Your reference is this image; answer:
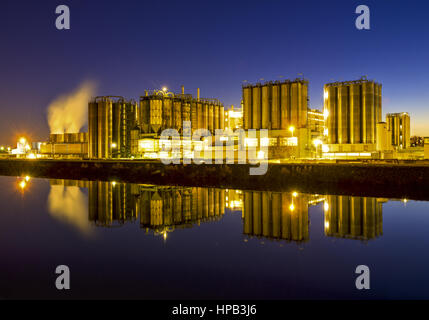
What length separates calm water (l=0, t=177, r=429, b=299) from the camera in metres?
9.42

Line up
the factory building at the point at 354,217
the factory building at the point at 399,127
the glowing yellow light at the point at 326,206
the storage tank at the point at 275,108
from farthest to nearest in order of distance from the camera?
the factory building at the point at 399,127 < the storage tank at the point at 275,108 < the glowing yellow light at the point at 326,206 < the factory building at the point at 354,217

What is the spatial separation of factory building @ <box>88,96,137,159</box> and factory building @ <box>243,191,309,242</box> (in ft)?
136

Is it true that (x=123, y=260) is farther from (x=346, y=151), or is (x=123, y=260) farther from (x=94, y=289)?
(x=346, y=151)

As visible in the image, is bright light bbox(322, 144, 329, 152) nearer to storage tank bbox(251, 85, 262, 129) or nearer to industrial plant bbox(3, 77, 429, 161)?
industrial plant bbox(3, 77, 429, 161)

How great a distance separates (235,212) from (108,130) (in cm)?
4579

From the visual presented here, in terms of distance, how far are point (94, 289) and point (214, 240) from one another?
7252 millimetres

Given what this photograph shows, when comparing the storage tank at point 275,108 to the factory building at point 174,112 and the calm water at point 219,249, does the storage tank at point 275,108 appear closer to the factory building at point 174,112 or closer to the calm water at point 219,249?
the factory building at point 174,112

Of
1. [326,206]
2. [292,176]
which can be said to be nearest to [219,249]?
[326,206]

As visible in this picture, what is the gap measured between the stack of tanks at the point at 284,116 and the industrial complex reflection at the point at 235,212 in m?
24.7

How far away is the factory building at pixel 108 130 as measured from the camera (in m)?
64.1

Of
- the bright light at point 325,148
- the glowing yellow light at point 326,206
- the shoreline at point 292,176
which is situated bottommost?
the glowing yellow light at point 326,206

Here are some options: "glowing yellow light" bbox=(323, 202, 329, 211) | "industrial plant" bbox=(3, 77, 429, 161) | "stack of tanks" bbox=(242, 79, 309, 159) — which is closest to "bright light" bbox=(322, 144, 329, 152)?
"industrial plant" bbox=(3, 77, 429, 161)

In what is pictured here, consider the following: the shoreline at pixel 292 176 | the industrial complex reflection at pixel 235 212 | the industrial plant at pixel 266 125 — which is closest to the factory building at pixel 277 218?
the industrial complex reflection at pixel 235 212
